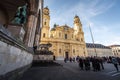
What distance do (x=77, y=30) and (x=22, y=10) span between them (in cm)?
4442

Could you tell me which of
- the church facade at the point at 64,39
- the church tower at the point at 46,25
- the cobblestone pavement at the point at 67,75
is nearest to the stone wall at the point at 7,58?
the cobblestone pavement at the point at 67,75

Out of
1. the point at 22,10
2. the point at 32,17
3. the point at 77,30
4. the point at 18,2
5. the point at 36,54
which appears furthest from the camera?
the point at 77,30

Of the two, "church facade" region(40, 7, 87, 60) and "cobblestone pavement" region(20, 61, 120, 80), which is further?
"church facade" region(40, 7, 87, 60)

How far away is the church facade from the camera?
39003 millimetres

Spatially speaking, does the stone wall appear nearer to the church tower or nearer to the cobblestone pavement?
the cobblestone pavement

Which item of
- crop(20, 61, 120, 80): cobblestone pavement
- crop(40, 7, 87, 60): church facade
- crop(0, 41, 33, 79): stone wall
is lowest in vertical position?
crop(20, 61, 120, 80): cobblestone pavement

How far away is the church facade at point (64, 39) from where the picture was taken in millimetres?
39003

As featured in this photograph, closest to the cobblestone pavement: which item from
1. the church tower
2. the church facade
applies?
the church facade

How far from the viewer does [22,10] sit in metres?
5.20

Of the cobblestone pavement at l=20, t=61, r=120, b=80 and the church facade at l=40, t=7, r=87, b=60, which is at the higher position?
the church facade at l=40, t=7, r=87, b=60

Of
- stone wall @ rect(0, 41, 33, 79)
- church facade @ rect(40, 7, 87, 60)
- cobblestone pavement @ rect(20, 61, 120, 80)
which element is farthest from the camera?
church facade @ rect(40, 7, 87, 60)

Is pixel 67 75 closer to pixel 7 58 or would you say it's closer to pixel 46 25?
pixel 7 58

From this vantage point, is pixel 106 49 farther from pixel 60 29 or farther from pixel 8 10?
pixel 8 10

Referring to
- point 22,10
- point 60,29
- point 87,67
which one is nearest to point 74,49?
point 60,29
